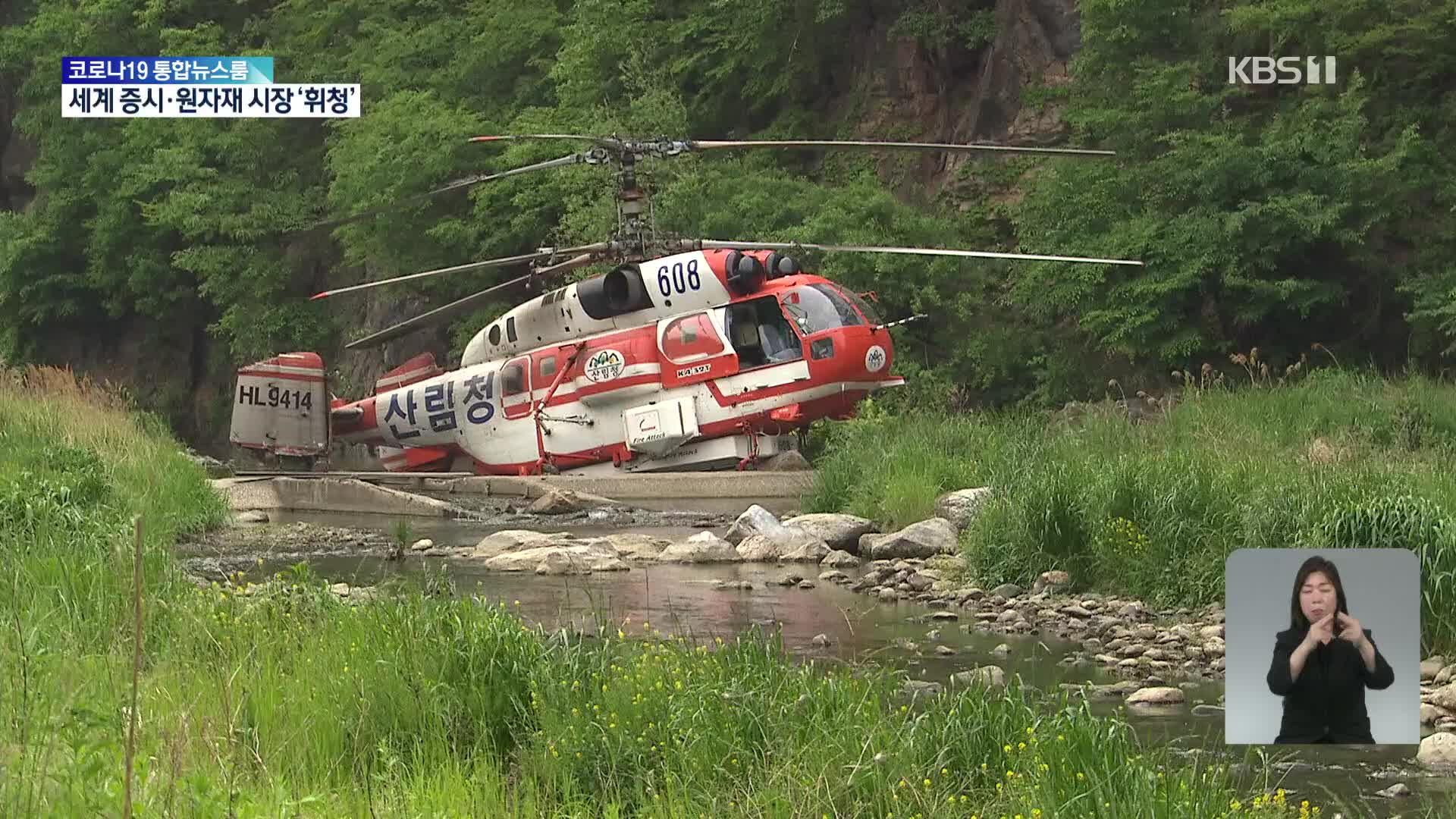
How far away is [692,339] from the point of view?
2122 cm

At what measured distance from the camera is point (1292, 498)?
10.3 m

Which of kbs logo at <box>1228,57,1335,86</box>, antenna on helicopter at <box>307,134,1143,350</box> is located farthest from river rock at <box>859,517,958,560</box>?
kbs logo at <box>1228,57,1335,86</box>

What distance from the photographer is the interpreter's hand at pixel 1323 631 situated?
2518 millimetres

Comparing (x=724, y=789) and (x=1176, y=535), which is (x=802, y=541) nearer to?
(x=1176, y=535)

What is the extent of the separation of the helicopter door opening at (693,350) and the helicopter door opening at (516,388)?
8.70ft

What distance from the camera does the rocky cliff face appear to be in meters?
30.9

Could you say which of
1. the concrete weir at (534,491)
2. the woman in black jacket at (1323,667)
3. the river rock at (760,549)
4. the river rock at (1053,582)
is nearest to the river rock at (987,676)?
the river rock at (1053,582)

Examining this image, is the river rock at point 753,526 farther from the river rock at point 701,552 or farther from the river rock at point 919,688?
the river rock at point 919,688

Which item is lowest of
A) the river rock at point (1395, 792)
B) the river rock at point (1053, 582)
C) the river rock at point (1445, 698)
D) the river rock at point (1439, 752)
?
the river rock at point (1395, 792)

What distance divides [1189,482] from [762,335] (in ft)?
32.4

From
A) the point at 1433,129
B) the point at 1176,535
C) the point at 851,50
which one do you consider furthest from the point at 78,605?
the point at 851,50

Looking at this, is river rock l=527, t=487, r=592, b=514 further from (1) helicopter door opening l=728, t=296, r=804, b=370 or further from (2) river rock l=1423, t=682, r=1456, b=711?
(2) river rock l=1423, t=682, r=1456, b=711

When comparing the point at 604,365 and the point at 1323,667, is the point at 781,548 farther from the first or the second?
the point at 1323,667

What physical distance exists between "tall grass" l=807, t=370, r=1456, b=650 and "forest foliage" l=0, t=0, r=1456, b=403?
185 inches
